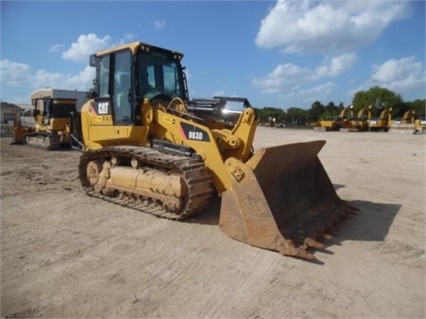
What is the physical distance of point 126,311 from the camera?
320 cm

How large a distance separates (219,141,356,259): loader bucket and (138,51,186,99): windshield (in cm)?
268

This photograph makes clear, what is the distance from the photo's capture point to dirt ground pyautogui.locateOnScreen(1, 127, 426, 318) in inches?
130

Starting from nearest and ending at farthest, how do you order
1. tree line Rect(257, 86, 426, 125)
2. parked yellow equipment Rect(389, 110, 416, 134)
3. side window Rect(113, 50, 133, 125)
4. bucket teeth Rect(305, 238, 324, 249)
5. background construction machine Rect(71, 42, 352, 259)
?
bucket teeth Rect(305, 238, 324, 249)
background construction machine Rect(71, 42, 352, 259)
side window Rect(113, 50, 133, 125)
parked yellow equipment Rect(389, 110, 416, 134)
tree line Rect(257, 86, 426, 125)

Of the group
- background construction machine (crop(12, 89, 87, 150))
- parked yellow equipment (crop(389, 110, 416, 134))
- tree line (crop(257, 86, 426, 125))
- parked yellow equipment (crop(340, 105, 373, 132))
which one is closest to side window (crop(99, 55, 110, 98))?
background construction machine (crop(12, 89, 87, 150))

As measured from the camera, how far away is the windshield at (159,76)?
22.0 ft

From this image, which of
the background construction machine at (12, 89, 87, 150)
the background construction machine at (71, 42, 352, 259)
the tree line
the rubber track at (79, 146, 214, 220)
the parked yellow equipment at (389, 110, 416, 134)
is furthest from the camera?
the tree line

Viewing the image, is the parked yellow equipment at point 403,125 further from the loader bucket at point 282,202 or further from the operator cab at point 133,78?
the operator cab at point 133,78

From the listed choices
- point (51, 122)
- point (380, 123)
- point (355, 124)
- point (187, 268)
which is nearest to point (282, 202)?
point (187, 268)

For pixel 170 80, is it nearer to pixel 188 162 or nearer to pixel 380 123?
pixel 188 162

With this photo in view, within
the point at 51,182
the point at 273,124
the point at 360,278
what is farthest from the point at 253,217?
the point at 273,124

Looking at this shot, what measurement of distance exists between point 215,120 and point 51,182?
183 inches

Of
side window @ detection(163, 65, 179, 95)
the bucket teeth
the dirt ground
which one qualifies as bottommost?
the dirt ground

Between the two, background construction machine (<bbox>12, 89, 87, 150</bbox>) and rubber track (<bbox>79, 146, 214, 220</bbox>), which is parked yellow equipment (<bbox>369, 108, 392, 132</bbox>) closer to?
background construction machine (<bbox>12, 89, 87, 150</bbox>)

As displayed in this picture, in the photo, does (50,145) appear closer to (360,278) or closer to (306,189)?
(306,189)
